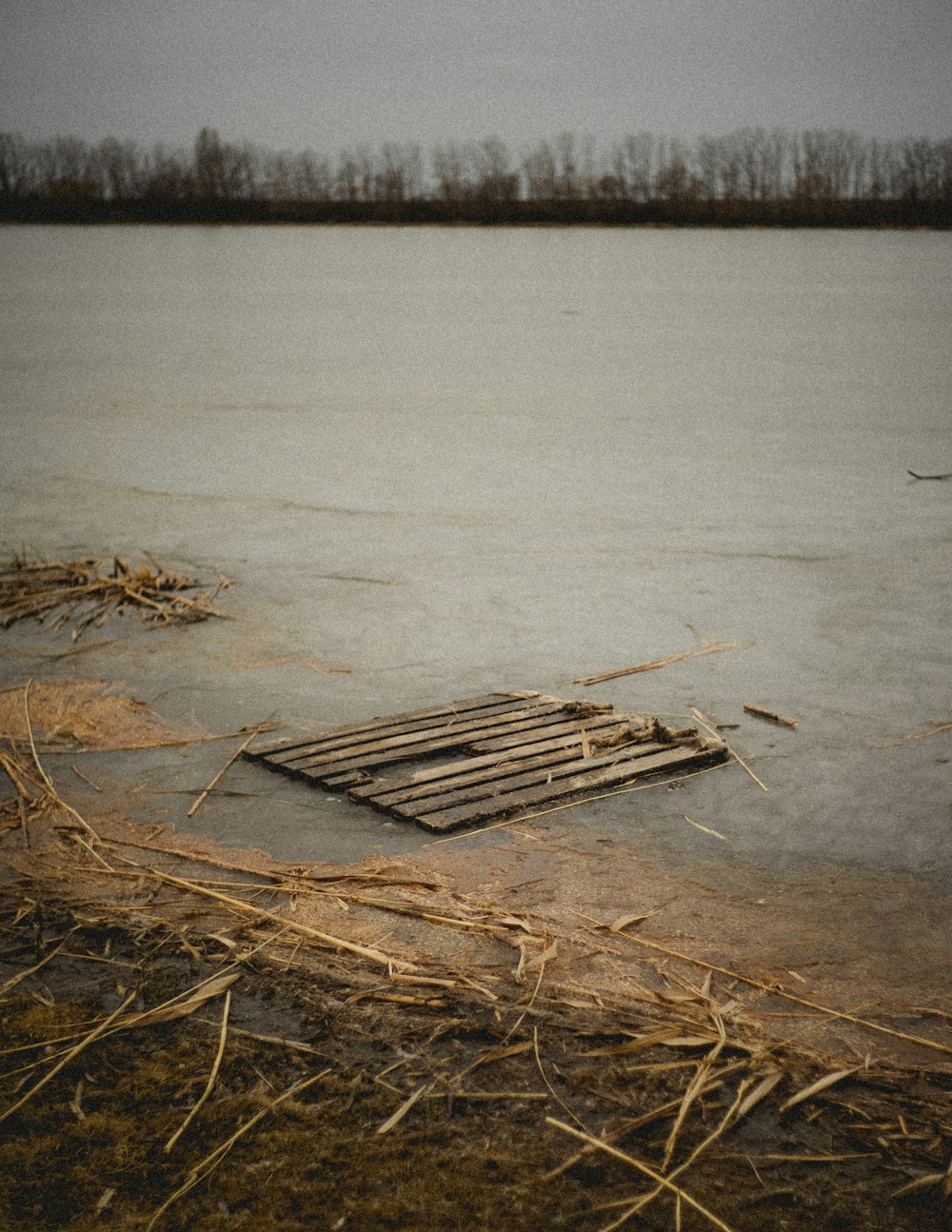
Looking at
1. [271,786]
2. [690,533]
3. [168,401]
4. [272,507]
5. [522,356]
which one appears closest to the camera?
[271,786]

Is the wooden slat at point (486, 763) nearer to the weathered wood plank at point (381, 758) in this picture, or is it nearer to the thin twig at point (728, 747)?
the weathered wood plank at point (381, 758)

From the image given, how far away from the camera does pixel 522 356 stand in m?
18.1

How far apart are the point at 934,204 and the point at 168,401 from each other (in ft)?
178

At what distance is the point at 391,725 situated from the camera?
3.99 meters

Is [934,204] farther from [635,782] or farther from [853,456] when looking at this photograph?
[635,782]

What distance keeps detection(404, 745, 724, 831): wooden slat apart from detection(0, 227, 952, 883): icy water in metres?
0.10

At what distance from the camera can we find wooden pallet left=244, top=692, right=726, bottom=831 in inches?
137

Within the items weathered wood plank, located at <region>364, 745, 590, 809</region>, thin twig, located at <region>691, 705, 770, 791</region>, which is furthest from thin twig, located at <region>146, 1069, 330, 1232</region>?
thin twig, located at <region>691, 705, 770, 791</region>

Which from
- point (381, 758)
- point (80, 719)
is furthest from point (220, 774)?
point (80, 719)

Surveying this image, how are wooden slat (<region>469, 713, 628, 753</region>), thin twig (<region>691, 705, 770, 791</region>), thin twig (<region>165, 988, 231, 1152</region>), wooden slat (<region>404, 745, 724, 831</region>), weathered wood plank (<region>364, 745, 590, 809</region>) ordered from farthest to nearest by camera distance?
wooden slat (<region>469, 713, 628, 753</region>)
thin twig (<region>691, 705, 770, 791</region>)
weathered wood plank (<region>364, 745, 590, 809</region>)
wooden slat (<region>404, 745, 724, 831</region>)
thin twig (<region>165, 988, 231, 1152</region>)

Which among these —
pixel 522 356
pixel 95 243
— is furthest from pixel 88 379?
pixel 95 243

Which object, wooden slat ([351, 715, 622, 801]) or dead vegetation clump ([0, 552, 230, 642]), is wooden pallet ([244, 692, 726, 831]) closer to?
wooden slat ([351, 715, 622, 801])

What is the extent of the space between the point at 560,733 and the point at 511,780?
41 cm

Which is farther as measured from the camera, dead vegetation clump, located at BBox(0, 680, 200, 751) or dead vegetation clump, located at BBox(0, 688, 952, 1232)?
dead vegetation clump, located at BBox(0, 680, 200, 751)
